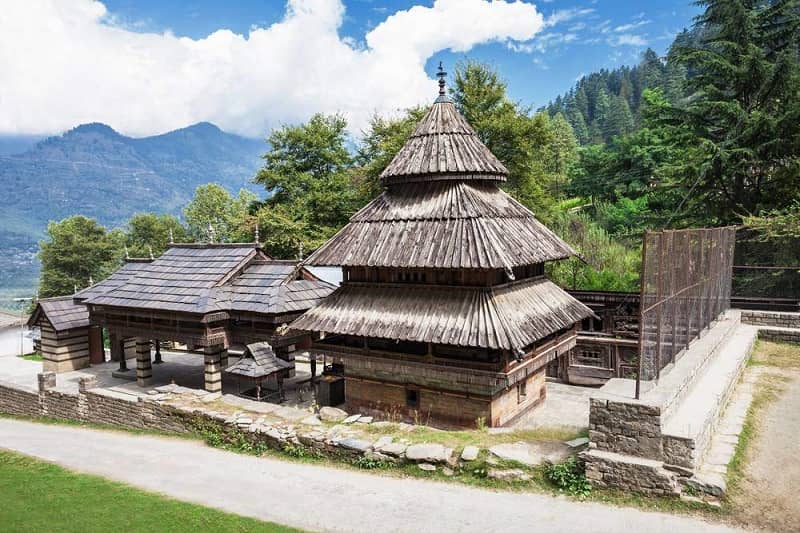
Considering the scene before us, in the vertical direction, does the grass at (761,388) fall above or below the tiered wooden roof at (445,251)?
below

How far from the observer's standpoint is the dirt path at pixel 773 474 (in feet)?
26.8

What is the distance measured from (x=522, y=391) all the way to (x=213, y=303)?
→ 33.8ft

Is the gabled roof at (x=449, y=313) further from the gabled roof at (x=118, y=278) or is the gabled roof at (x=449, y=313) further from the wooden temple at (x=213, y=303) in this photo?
the gabled roof at (x=118, y=278)

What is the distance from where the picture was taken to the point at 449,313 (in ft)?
43.6

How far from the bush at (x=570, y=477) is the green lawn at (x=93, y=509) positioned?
4936 mm

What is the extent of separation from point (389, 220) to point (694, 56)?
18742 millimetres

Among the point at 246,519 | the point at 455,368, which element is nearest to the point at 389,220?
the point at 455,368

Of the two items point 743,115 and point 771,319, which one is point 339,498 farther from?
point 743,115

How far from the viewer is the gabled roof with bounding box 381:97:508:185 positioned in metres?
14.9

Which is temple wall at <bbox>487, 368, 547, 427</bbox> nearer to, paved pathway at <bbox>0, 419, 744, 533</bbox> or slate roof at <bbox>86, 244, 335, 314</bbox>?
paved pathway at <bbox>0, 419, 744, 533</bbox>

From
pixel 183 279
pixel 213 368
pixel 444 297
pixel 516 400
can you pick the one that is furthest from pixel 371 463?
pixel 183 279

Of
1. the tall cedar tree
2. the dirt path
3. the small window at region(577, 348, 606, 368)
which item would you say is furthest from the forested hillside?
the dirt path

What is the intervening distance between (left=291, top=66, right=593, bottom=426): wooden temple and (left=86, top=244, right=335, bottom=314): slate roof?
3017 mm

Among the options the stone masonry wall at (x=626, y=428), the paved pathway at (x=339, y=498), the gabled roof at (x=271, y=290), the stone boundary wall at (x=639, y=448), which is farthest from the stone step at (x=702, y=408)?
the gabled roof at (x=271, y=290)
